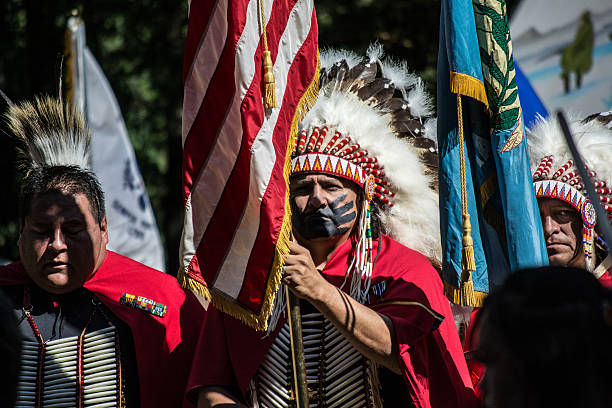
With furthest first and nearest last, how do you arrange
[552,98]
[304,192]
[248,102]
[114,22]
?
[114,22]
[552,98]
[304,192]
[248,102]

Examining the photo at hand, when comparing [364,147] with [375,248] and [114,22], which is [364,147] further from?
[114,22]

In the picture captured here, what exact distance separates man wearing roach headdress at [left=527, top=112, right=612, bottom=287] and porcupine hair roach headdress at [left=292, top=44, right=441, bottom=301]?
23.6 inches

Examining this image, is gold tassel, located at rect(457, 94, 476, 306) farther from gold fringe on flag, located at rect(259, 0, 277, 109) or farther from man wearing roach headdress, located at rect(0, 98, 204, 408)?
man wearing roach headdress, located at rect(0, 98, 204, 408)

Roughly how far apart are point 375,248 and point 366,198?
0.87ft

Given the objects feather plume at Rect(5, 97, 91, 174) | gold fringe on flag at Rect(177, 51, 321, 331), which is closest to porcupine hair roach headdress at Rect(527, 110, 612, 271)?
gold fringe on flag at Rect(177, 51, 321, 331)

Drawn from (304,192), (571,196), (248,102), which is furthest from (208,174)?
(571,196)

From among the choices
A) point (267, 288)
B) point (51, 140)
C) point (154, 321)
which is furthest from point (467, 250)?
point (51, 140)

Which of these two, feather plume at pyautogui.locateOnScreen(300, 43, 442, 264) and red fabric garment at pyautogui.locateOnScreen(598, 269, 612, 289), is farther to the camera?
feather plume at pyautogui.locateOnScreen(300, 43, 442, 264)

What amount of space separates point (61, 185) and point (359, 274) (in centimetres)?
167

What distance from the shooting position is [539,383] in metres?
1.88

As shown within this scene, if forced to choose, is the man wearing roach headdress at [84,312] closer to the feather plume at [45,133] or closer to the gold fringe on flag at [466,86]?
the feather plume at [45,133]

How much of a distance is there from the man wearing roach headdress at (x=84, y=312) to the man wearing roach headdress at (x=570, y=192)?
2.01 m

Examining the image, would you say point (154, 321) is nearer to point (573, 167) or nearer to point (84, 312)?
point (84, 312)

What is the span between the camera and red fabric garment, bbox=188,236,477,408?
385 cm
